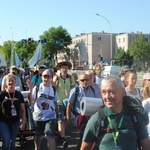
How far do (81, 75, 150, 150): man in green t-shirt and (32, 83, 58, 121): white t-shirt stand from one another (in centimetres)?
344

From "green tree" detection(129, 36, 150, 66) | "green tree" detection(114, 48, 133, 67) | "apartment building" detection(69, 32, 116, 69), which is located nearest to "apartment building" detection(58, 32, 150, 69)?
"apartment building" detection(69, 32, 116, 69)

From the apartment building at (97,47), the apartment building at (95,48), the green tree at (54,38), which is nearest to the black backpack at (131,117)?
the green tree at (54,38)

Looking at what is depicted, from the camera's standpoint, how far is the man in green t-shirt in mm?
2932

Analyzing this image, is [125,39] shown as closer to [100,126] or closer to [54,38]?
→ [54,38]

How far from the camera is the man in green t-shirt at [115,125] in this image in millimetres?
2932

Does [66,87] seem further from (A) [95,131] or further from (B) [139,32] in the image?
(B) [139,32]

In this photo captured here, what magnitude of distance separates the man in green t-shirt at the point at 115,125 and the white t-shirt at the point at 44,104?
3438 mm

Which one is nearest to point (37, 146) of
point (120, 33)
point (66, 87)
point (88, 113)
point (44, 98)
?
point (44, 98)

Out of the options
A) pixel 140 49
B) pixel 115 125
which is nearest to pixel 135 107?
pixel 115 125

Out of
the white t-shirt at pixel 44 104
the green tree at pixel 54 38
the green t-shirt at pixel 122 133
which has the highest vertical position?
the green tree at pixel 54 38

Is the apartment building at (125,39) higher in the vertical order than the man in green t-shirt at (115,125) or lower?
higher

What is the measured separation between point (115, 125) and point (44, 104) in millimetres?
3709

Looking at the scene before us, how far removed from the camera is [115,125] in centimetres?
293

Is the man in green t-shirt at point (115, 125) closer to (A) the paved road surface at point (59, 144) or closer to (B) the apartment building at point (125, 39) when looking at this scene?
(A) the paved road surface at point (59, 144)
